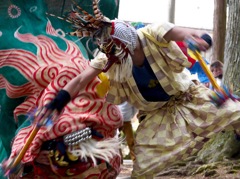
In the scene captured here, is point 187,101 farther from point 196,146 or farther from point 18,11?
point 18,11

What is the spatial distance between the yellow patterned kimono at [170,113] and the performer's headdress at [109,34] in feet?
0.36

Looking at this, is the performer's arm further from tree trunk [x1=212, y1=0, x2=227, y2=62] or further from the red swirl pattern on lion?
tree trunk [x1=212, y1=0, x2=227, y2=62]

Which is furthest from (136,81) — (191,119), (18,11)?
(18,11)

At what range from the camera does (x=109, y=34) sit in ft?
12.1

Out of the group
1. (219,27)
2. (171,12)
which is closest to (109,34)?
(219,27)

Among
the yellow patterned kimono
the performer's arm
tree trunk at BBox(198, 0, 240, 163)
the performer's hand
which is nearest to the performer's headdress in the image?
the yellow patterned kimono

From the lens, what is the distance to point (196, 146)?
3.93 m

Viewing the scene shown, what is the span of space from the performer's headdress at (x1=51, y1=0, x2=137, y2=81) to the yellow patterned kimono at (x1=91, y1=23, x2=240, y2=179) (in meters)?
0.11

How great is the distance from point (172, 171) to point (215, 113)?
1913mm

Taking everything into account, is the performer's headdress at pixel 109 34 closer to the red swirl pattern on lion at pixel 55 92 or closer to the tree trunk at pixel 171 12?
the red swirl pattern on lion at pixel 55 92

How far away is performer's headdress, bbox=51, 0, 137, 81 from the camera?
3.70m

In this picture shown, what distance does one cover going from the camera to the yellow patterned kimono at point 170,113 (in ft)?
12.5

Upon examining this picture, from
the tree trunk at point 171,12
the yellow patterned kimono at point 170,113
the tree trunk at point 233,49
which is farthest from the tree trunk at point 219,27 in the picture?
the tree trunk at point 171,12

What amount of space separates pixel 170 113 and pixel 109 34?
2.38 feet
